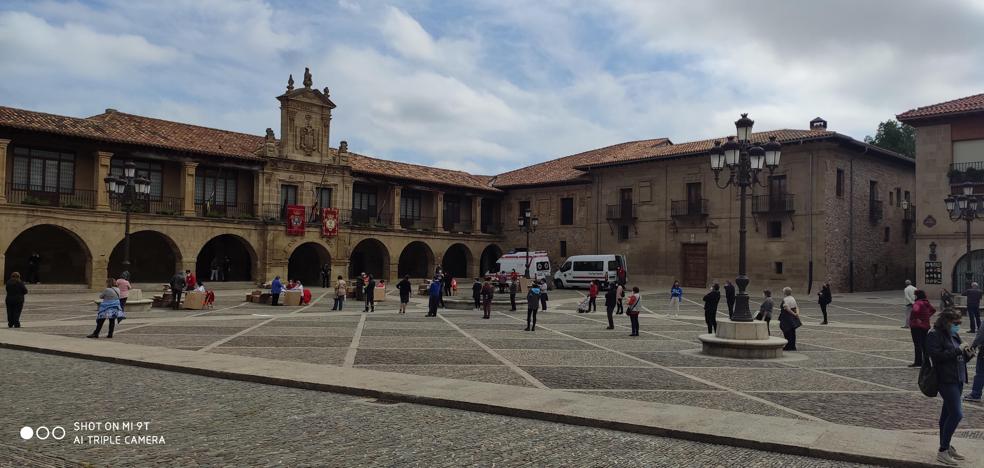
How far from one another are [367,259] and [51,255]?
63.8 ft

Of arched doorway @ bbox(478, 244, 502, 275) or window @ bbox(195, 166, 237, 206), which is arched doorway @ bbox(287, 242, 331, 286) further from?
arched doorway @ bbox(478, 244, 502, 275)

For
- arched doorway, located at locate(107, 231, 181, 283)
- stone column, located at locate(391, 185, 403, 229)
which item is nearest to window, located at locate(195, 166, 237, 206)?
arched doorway, located at locate(107, 231, 181, 283)

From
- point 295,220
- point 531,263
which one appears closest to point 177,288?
point 295,220

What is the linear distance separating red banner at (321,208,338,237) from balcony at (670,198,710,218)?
1979 cm

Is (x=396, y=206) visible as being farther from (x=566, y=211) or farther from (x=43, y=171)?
(x=43, y=171)

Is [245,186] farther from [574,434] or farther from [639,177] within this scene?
[574,434]

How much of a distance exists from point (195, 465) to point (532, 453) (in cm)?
306

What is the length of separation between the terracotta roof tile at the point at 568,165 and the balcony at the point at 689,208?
4.31 meters

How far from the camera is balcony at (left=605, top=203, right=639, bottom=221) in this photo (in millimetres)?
43750

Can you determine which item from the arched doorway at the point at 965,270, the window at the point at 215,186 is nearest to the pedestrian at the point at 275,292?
the window at the point at 215,186

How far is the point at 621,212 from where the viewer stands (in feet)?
146

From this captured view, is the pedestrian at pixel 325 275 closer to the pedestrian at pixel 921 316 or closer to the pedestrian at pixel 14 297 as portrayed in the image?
the pedestrian at pixel 14 297

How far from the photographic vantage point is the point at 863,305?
29.7m

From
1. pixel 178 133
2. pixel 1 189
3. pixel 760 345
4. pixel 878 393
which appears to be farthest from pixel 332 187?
pixel 878 393
